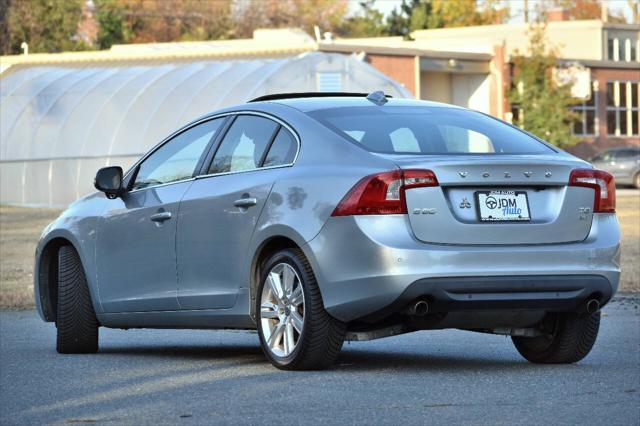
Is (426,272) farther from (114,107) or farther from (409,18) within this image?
(409,18)

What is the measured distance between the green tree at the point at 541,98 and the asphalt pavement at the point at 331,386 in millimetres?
52061

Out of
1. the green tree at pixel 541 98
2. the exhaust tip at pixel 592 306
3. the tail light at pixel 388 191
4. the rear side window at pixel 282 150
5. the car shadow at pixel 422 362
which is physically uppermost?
the rear side window at pixel 282 150

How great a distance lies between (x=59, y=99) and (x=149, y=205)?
3654 centimetres

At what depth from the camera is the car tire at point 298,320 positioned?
8.24 m

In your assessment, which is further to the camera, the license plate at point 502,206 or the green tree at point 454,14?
the green tree at point 454,14

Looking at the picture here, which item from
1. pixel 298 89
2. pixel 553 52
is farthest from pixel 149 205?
pixel 553 52

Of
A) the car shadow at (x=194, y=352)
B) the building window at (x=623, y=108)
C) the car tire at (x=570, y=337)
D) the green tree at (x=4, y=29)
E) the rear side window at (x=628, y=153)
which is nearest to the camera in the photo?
the car tire at (x=570, y=337)

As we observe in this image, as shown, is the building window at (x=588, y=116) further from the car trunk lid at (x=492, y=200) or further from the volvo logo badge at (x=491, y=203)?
the volvo logo badge at (x=491, y=203)

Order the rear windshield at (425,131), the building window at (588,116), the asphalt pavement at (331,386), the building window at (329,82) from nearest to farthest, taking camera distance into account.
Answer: the asphalt pavement at (331,386), the rear windshield at (425,131), the building window at (329,82), the building window at (588,116)

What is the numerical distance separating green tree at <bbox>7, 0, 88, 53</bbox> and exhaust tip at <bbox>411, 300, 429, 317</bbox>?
76938 millimetres

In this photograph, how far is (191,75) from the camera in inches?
1786

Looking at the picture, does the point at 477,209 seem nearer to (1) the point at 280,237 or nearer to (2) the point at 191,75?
(1) the point at 280,237

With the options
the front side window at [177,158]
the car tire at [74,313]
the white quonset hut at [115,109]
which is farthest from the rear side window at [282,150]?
the white quonset hut at [115,109]

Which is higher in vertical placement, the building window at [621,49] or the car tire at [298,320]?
the car tire at [298,320]
